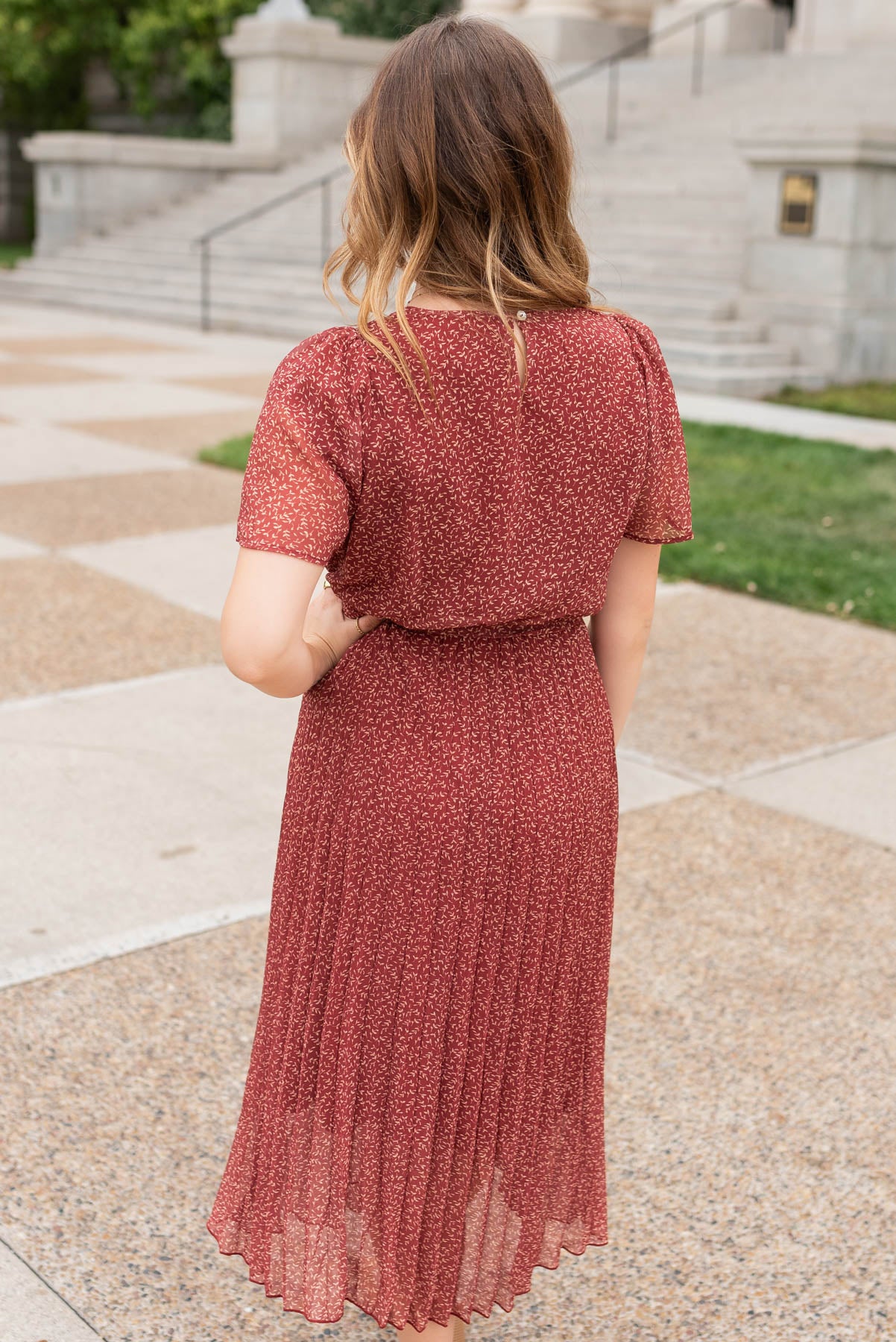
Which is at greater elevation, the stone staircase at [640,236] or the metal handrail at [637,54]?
the metal handrail at [637,54]

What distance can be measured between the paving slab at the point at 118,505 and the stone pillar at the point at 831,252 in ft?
23.2

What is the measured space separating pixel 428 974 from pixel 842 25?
911 inches

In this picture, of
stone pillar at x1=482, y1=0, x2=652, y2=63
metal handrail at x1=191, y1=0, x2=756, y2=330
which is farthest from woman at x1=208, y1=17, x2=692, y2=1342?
stone pillar at x1=482, y1=0, x2=652, y2=63

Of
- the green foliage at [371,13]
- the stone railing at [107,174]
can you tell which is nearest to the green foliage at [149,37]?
the green foliage at [371,13]

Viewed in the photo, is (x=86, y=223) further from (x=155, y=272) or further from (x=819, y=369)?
(x=819, y=369)

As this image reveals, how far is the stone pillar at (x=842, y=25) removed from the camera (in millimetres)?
21266

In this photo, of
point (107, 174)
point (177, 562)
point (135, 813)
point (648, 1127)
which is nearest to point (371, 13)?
point (107, 174)

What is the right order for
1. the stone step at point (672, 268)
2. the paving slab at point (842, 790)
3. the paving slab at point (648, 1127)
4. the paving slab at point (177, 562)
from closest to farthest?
1. the paving slab at point (648, 1127)
2. the paving slab at point (842, 790)
3. the paving slab at point (177, 562)
4. the stone step at point (672, 268)

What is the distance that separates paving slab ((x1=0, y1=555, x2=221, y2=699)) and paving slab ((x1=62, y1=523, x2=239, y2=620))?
0.10m

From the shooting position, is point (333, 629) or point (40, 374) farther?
point (40, 374)

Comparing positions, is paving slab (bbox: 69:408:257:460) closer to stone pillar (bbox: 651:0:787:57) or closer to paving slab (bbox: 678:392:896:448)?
paving slab (bbox: 678:392:896:448)

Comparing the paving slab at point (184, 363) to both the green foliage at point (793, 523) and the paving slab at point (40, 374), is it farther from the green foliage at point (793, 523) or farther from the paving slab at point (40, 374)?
the green foliage at point (793, 523)

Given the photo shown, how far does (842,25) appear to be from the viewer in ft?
73.3

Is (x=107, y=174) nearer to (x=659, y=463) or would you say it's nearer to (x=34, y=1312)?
(x=34, y=1312)
